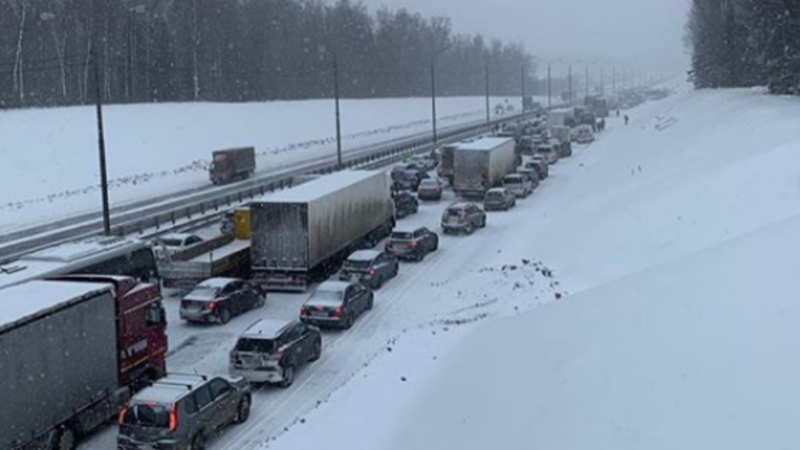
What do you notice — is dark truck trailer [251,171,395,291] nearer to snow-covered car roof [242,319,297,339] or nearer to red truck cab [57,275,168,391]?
snow-covered car roof [242,319,297,339]

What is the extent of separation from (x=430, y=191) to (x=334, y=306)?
24.8m

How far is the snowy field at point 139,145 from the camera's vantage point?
177 ft

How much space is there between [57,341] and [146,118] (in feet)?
220

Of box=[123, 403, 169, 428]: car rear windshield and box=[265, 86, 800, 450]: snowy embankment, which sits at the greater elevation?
Result: box=[265, 86, 800, 450]: snowy embankment

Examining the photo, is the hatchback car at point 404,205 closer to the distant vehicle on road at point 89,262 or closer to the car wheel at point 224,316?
the car wheel at point 224,316

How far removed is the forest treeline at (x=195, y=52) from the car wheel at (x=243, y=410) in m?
40.9

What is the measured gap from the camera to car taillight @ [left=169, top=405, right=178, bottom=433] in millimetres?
15492

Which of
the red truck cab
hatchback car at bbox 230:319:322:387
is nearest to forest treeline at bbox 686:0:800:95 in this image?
hatchback car at bbox 230:319:322:387

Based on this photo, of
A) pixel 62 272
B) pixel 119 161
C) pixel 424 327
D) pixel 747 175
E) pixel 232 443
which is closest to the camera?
pixel 232 443

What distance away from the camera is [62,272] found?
21.2m

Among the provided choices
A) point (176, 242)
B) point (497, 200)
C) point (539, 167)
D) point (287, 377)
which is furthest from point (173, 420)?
point (539, 167)

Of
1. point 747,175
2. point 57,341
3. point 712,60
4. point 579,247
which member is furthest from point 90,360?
point 712,60

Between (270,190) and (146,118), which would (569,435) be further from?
(146,118)

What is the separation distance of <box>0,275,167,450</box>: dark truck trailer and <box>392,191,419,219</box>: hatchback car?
2372cm
